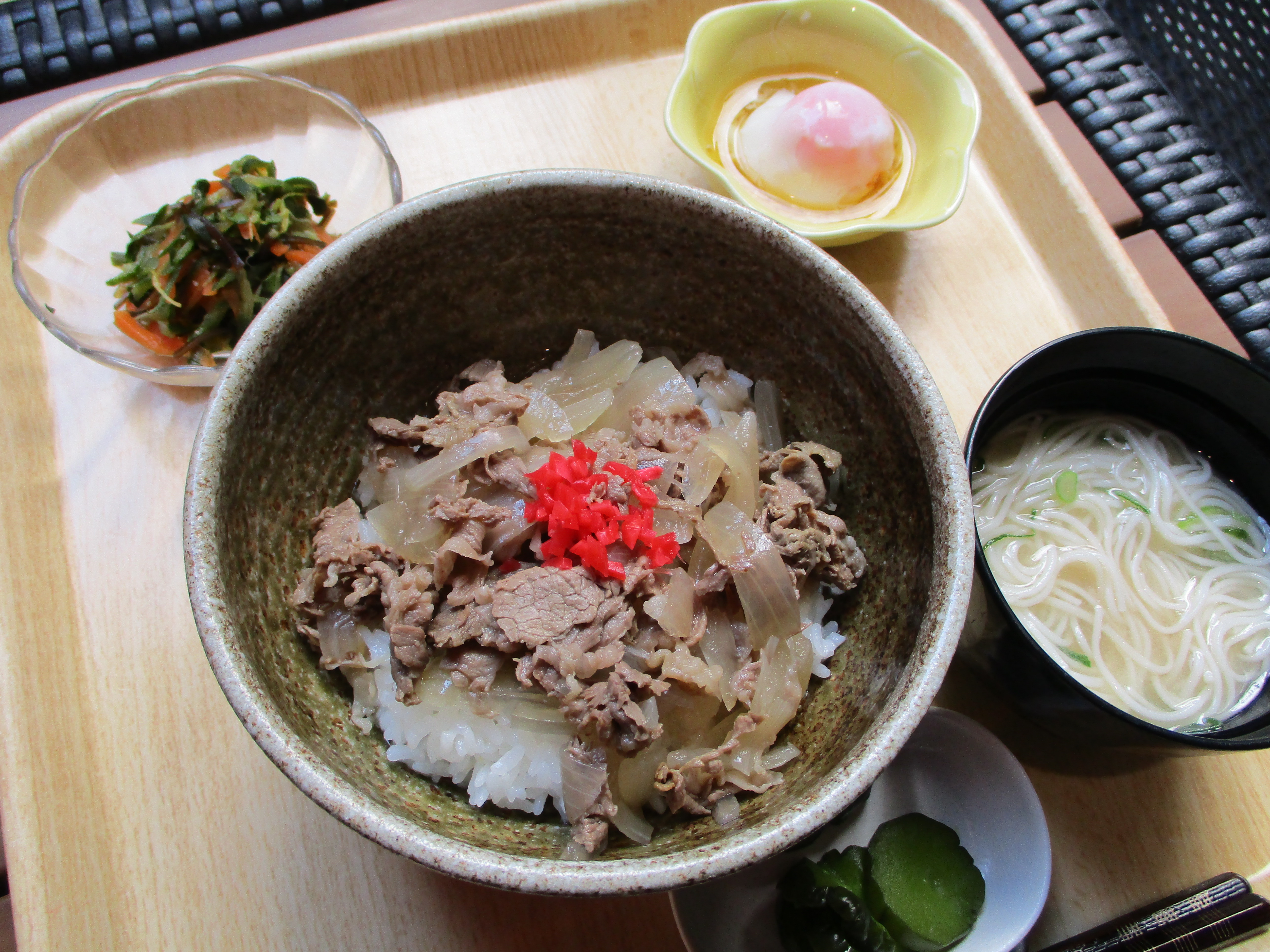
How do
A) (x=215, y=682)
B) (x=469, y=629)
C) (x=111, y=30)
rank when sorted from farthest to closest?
(x=111, y=30)
(x=215, y=682)
(x=469, y=629)

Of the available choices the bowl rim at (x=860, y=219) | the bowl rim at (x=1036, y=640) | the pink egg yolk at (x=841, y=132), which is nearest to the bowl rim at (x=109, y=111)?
the bowl rim at (x=860, y=219)

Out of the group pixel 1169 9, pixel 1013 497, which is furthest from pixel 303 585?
pixel 1169 9

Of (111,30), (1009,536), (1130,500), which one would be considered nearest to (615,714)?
(1009,536)

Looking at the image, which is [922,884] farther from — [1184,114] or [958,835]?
[1184,114]

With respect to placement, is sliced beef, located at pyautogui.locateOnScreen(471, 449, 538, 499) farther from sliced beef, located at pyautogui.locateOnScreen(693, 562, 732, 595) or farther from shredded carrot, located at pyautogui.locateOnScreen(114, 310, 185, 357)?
shredded carrot, located at pyautogui.locateOnScreen(114, 310, 185, 357)

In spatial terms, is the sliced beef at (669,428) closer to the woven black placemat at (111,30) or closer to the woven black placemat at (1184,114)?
the woven black placemat at (1184,114)

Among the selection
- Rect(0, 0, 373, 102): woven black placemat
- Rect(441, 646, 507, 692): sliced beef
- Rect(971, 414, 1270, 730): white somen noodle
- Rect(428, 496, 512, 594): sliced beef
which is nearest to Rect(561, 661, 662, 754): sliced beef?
Rect(441, 646, 507, 692): sliced beef
